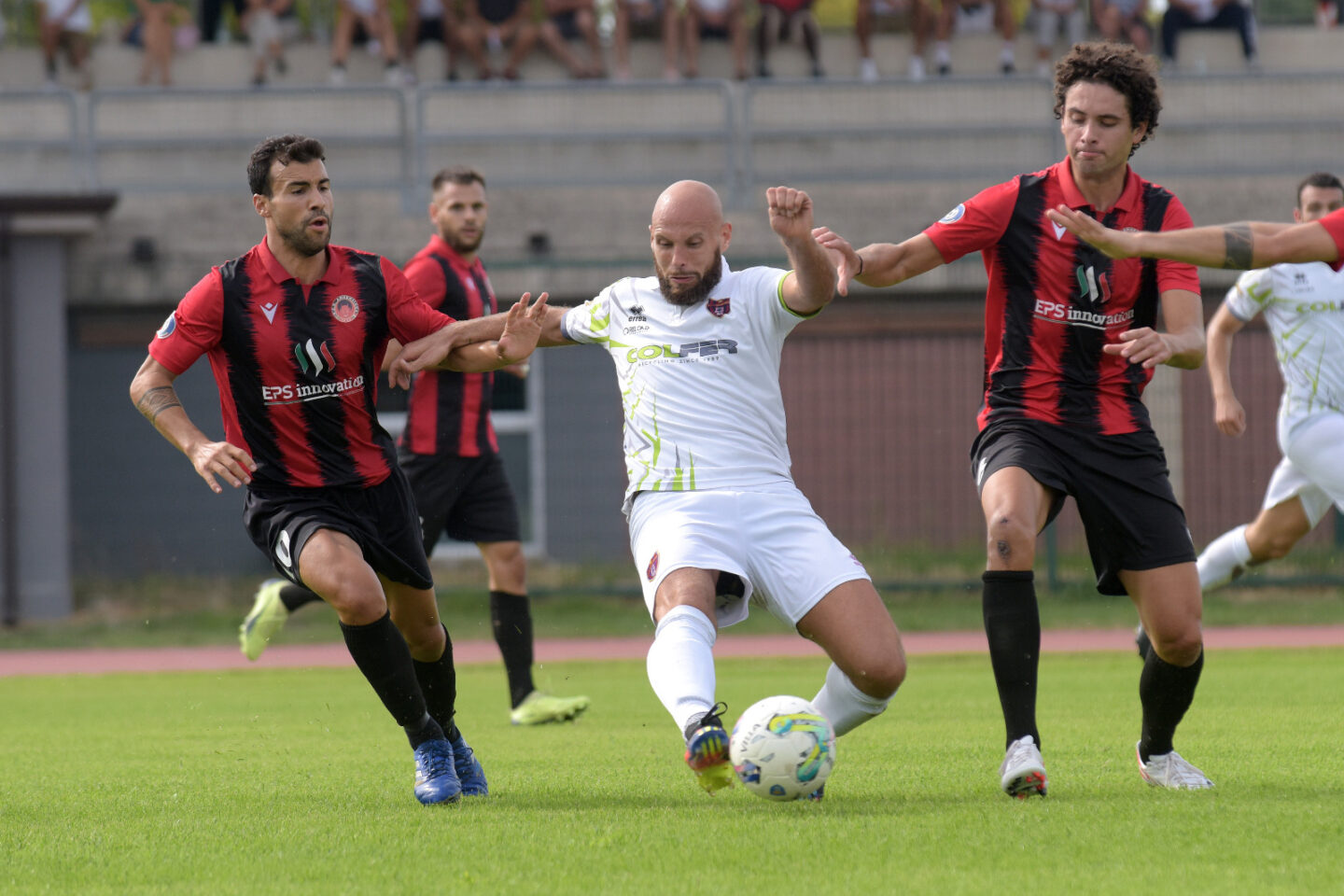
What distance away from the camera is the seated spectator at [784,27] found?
20.7 meters

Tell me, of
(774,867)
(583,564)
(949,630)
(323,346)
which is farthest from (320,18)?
(774,867)

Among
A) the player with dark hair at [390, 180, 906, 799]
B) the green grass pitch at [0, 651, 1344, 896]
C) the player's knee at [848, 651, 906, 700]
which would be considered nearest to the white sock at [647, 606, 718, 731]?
→ the player with dark hair at [390, 180, 906, 799]

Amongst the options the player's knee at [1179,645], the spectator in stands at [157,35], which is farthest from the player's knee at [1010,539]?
the spectator in stands at [157,35]

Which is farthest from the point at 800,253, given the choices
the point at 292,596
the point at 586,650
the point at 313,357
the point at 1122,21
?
the point at 1122,21

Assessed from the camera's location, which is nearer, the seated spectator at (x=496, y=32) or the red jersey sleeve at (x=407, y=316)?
the red jersey sleeve at (x=407, y=316)

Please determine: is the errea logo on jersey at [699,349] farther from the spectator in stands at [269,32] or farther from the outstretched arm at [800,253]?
the spectator in stands at [269,32]

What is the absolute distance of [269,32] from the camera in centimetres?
2034

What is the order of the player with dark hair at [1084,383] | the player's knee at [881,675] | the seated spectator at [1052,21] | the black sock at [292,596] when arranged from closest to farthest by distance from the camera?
the player's knee at [881,675]
the player with dark hair at [1084,383]
the black sock at [292,596]
the seated spectator at [1052,21]

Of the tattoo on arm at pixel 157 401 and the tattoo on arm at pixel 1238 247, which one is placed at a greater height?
the tattoo on arm at pixel 1238 247

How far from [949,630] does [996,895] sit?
10.5 meters

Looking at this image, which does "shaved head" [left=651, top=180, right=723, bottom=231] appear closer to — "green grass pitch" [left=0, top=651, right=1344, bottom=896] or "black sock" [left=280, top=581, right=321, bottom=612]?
"green grass pitch" [left=0, top=651, right=1344, bottom=896]

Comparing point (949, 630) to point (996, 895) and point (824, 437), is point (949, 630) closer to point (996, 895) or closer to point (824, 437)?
point (824, 437)

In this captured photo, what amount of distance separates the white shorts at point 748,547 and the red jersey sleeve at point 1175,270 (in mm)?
1454

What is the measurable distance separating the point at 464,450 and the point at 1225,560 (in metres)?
4.47
